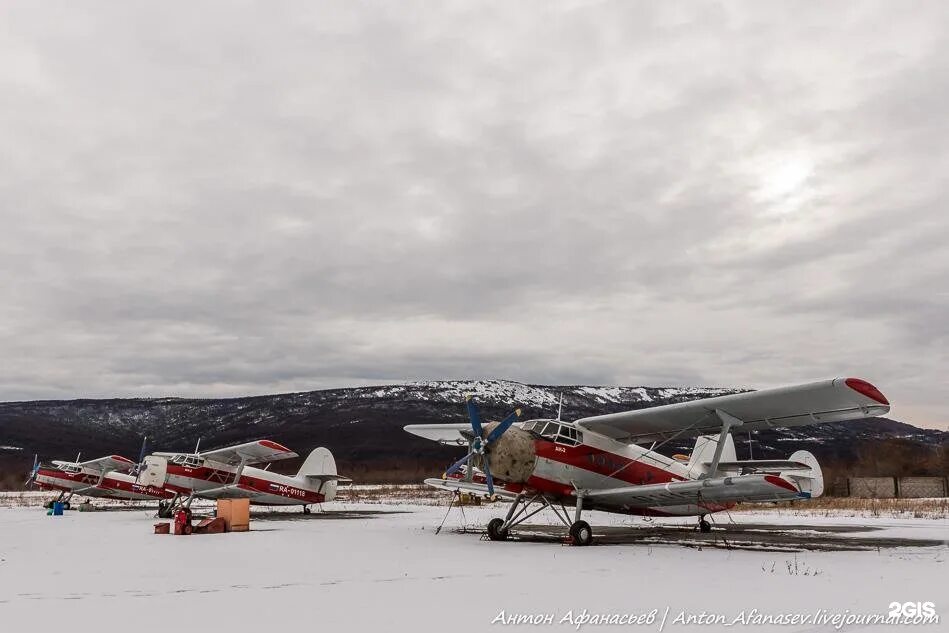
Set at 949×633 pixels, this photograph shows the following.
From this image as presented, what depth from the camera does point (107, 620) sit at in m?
7.14

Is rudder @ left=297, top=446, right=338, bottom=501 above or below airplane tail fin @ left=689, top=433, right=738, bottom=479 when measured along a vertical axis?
below

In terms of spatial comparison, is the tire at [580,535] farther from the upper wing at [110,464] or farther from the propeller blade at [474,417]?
the upper wing at [110,464]

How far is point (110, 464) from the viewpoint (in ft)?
140

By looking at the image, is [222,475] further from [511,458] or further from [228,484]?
[511,458]

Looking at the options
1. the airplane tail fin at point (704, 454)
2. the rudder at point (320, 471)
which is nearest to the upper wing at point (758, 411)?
the airplane tail fin at point (704, 454)

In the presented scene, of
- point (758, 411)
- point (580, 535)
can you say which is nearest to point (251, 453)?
point (580, 535)

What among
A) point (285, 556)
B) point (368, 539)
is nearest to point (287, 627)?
point (285, 556)

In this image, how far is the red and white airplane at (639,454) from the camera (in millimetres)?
15406

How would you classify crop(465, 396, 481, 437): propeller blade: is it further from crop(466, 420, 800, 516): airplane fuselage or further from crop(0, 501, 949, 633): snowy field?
crop(0, 501, 949, 633): snowy field

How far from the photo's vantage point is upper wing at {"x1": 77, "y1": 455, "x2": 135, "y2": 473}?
41.5 meters

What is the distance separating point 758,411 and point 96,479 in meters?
42.3

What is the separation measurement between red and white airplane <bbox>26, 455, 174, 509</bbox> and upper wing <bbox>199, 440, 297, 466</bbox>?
14.2m

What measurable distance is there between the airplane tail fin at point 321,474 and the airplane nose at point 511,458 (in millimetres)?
20210

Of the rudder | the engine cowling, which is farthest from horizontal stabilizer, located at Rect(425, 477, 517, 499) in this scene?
the rudder
